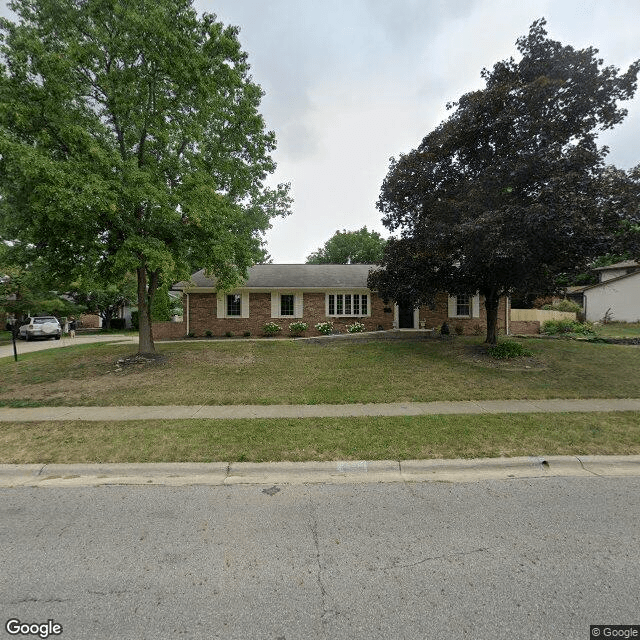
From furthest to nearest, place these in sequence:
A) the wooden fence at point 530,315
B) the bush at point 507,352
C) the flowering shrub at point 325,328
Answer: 1. the wooden fence at point 530,315
2. the flowering shrub at point 325,328
3. the bush at point 507,352

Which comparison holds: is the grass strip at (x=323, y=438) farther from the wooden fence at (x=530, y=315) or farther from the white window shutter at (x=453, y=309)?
the wooden fence at (x=530, y=315)

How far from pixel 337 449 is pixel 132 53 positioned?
11.7 meters

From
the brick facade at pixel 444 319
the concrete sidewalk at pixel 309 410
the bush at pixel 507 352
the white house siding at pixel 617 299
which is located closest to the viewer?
the concrete sidewalk at pixel 309 410

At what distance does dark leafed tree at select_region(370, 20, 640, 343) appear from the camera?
29.7ft

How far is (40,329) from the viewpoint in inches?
931

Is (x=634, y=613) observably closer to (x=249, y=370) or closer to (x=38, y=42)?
(x=249, y=370)

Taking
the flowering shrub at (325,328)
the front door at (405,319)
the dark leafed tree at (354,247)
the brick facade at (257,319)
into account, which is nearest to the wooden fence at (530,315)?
the front door at (405,319)

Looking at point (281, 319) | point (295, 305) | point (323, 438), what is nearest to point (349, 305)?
point (295, 305)

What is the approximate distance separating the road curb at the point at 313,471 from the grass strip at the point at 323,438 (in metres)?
0.15

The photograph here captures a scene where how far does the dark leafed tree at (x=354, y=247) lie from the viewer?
158 feet

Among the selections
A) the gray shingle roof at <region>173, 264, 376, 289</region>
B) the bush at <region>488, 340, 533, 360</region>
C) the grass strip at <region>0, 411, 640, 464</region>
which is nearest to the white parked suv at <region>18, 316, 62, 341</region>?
the gray shingle roof at <region>173, 264, 376, 289</region>

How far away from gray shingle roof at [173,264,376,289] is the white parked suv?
34.0 feet

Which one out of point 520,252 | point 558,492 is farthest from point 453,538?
point 520,252

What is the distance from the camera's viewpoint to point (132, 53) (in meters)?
9.62
